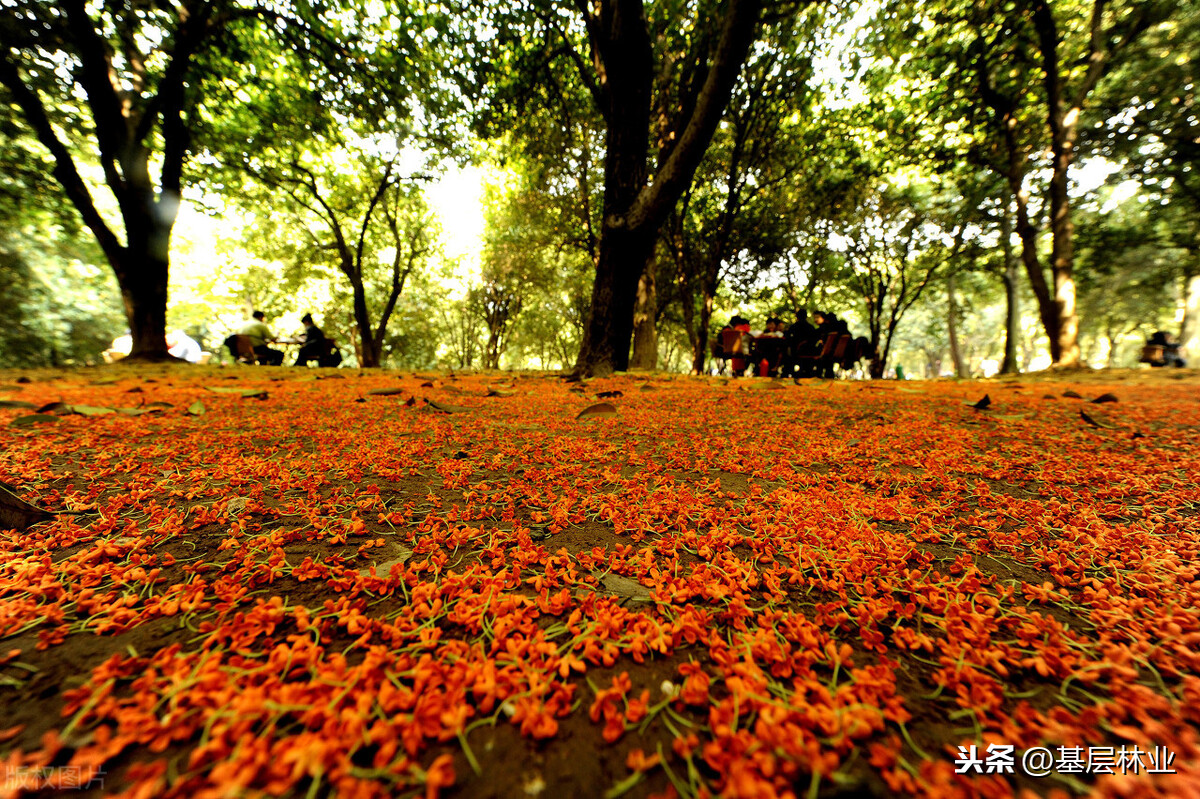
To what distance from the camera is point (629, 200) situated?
5.70 m

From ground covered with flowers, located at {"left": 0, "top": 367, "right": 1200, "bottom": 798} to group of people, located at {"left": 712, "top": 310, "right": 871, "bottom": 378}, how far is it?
8.32 m

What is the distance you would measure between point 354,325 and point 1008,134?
2755 centimetres

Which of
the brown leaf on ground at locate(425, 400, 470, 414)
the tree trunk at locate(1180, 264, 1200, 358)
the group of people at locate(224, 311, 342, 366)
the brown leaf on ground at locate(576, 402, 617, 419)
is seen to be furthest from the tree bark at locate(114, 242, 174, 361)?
the tree trunk at locate(1180, 264, 1200, 358)

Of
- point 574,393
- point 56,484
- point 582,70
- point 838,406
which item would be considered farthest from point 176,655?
point 582,70

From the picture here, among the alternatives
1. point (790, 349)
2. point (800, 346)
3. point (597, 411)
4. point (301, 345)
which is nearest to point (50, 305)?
point (301, 345)

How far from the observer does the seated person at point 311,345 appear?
10406mm

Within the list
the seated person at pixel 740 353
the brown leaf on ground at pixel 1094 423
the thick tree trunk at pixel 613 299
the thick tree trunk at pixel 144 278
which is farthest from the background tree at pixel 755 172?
the thick tree trunk at pixel 144 278

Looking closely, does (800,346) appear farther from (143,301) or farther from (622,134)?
(143,301)

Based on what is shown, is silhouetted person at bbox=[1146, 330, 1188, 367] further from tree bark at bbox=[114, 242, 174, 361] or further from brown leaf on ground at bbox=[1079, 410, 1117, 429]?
tree bark at bbox=[114, 242, 174, 361]

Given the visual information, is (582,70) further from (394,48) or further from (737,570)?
(737,570)

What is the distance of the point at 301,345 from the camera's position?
1116cm

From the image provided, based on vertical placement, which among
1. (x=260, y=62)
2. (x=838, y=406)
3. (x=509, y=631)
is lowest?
(x=509, y=631)

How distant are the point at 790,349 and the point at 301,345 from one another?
1298 centimetres

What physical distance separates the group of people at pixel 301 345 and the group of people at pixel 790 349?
410 inches
